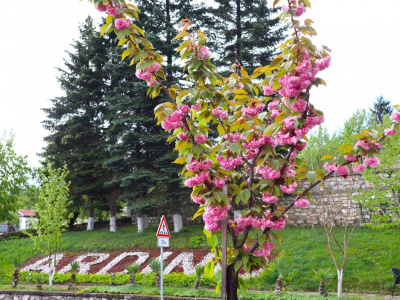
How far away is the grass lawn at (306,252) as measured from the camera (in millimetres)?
9789

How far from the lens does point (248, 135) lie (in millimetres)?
3145

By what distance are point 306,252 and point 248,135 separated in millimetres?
9893

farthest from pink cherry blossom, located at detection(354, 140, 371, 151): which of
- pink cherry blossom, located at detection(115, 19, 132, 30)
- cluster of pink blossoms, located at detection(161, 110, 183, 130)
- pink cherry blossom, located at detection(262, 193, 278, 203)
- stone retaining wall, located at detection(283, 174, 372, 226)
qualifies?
stone retaining wall, located at detection(283, 174, 372, 226)

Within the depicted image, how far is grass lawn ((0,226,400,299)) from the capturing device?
979 centimetres

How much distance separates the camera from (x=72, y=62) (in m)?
23.1

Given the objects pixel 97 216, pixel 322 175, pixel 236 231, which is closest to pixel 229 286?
pixel 236 231

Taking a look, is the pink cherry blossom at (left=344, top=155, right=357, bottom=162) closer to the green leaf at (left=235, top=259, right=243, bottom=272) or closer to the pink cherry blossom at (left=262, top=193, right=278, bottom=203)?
the pink cherry blossom at (left=262, top=193, right=278, bottom=203)

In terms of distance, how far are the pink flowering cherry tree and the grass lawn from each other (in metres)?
7.31

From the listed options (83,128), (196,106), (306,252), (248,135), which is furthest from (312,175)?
(83,128)

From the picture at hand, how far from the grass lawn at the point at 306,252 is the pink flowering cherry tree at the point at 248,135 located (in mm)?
7311

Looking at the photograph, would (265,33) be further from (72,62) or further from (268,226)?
(268,226)

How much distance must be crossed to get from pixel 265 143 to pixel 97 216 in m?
25.2

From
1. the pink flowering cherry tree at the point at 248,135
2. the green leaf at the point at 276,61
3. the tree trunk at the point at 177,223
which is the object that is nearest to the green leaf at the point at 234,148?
the pink flowering cherry tree at the point at 248,135

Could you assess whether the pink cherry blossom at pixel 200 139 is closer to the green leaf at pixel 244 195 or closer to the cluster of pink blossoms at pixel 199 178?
the cluster of pink blossoms at pixel 199 178
